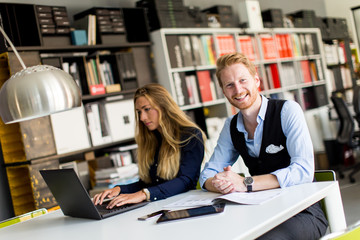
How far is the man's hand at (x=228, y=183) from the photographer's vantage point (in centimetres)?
184

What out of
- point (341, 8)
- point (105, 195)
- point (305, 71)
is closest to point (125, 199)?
point (105, 195)

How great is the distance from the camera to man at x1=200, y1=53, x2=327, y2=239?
1.83 m

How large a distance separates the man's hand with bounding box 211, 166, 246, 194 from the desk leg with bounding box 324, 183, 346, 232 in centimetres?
34

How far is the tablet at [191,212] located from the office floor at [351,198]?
7.41ft

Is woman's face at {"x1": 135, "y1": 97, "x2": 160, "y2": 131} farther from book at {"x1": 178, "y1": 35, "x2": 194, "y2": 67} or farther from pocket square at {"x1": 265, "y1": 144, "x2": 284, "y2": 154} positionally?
book at {"x1": 178, "y1": 35, "x2": 194, "y2": 67}

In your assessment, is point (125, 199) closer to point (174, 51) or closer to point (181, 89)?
point (181, 89)

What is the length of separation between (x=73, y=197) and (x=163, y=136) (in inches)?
30.9

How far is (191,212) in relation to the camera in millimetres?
1625

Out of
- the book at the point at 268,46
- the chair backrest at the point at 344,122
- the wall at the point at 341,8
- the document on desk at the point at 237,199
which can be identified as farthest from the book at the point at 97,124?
the wall at the point at 341,8

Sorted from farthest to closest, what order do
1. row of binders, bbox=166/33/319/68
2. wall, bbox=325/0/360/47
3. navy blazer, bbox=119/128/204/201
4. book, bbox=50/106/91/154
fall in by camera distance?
wall, bbox=325/0/360/47 → row of binders, bbox=166/33/319/68 → book, bbox=50/106/91/154 → navy blazer, bbox=119/128/204/201

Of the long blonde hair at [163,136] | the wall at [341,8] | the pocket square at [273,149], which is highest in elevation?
the wall at [341,8]

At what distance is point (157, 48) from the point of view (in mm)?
4344

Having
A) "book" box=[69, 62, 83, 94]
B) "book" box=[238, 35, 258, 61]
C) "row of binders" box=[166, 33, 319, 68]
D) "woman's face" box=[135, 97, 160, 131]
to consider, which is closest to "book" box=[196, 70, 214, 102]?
"row of binders" box=[166, 33, 319, 68]

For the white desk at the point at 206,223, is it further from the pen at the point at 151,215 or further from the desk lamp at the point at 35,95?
the desk lamp at the point at 35,95
